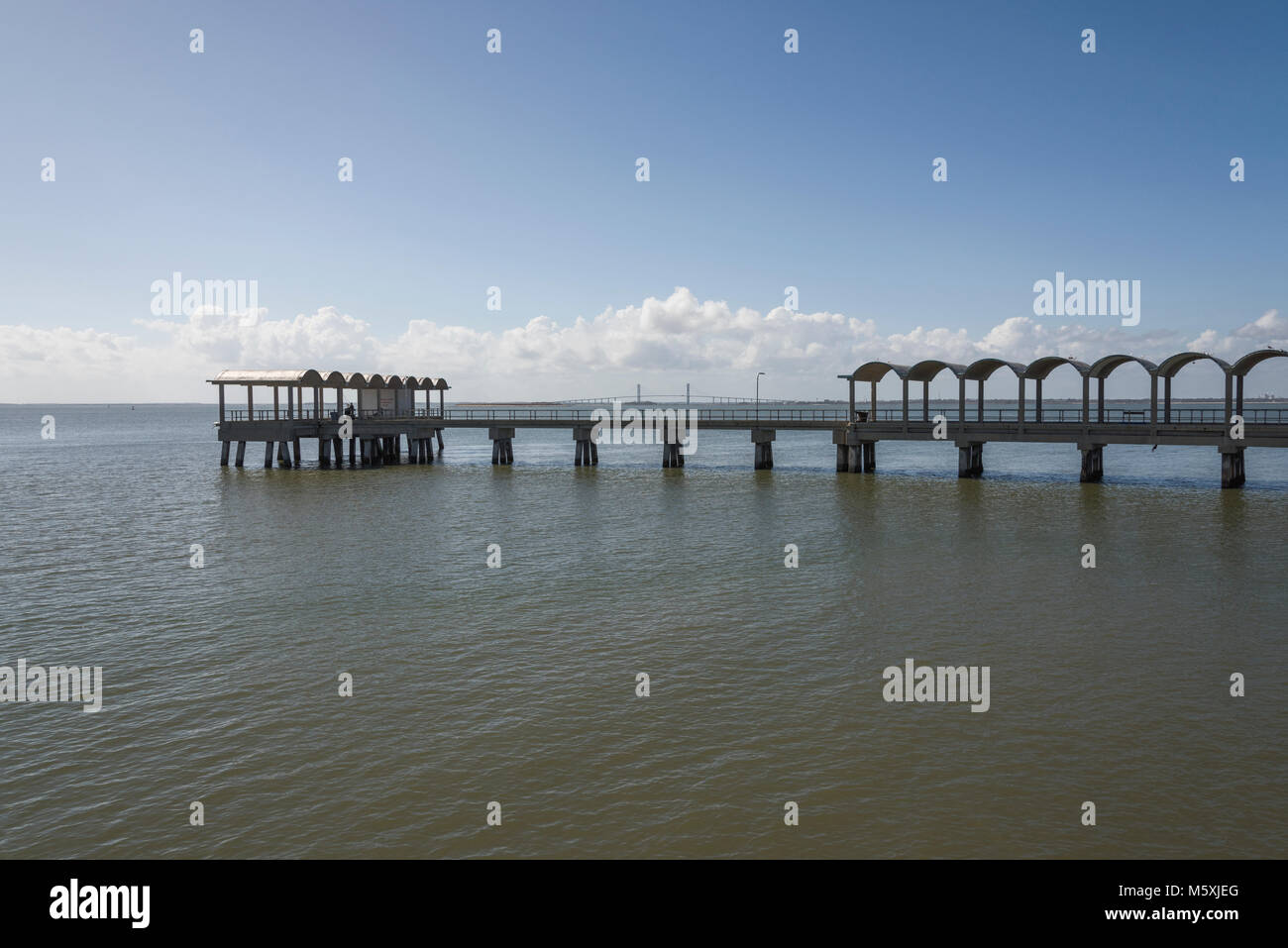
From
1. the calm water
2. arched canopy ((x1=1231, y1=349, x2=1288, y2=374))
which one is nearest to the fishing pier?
arched canopy ((x1=1231, y1=349, x2=1288, y2=374))

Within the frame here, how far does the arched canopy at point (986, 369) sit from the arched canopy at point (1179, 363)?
6849 mm

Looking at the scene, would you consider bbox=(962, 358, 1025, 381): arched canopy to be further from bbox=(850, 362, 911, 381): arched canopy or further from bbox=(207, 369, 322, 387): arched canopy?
bbox=(207, 369, 322, 387): arched canopy

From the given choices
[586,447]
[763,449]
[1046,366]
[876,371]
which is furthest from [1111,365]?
A: [586,447]

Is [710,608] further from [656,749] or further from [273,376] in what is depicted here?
[273,376]

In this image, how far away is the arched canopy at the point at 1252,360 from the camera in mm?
39750

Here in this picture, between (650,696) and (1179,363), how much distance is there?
40.8 m

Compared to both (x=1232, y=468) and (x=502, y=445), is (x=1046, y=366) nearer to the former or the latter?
(x=1232, y=468)

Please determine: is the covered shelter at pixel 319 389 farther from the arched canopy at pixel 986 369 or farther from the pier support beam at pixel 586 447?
the arched canopy at pixel 986 369

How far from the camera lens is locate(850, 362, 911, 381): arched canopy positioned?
5103cm

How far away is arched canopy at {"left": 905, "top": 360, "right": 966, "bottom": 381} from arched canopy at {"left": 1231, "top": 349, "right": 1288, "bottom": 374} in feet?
43.0

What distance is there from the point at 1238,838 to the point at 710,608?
11.4 meters

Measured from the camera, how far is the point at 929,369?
5084 cm

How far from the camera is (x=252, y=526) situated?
33000 millimetres
